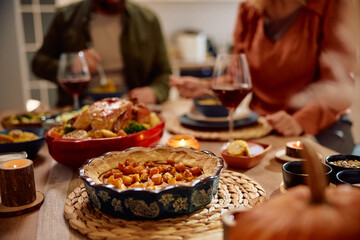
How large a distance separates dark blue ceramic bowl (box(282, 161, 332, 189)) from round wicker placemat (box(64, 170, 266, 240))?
0.07 metres

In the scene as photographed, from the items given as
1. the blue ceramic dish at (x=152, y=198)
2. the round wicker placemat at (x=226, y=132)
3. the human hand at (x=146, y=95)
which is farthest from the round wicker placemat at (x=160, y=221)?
the human hand at (x=146, y=95)

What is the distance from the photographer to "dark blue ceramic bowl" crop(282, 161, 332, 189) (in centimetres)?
75

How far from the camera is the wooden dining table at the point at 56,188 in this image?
69cm

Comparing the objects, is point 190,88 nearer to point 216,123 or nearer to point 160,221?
point 216,123

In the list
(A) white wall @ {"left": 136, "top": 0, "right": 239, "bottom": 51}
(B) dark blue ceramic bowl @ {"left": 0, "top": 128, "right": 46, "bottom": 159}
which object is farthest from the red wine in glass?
(A) white wall @ {"left": 136, "top": 0, "right": 239, "bottom": 51}

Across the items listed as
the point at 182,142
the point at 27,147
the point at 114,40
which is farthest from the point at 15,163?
the point at 114,40

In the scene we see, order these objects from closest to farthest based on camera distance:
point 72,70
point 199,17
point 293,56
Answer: point 72,70 → point 293,56 → point 199,17

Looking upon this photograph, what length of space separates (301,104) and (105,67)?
57.2 inches

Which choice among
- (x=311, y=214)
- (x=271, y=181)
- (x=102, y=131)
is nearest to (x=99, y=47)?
(x=102, y=131)

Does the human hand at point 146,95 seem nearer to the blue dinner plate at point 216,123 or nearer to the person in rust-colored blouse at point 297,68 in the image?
the person in rust-colored blouse at point 297,68

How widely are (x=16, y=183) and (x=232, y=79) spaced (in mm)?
717

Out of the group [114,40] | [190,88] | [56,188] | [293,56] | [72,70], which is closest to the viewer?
[56,188]

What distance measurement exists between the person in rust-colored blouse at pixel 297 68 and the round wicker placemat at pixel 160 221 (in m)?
0.66

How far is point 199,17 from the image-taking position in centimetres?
495
